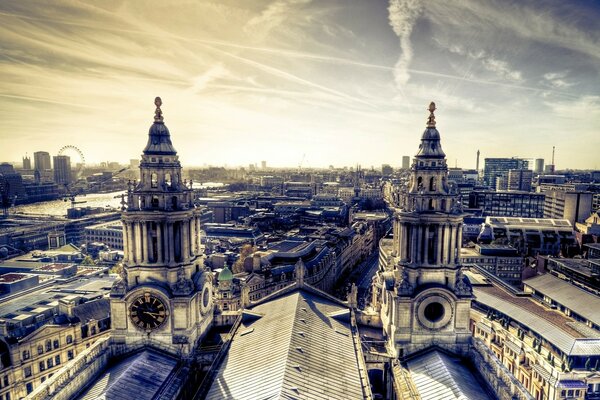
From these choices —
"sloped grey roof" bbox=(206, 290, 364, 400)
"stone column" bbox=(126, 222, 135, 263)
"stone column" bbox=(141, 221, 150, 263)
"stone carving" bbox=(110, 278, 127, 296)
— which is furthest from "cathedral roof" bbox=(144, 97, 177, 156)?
"sloped grey roof" bbox=(206, 290, 364, 400)

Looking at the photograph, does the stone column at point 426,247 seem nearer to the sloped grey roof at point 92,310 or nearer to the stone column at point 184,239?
the stone column at point 184,239

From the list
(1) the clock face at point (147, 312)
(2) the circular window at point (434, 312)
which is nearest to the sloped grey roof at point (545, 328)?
(2) the circular window at point (434, 312)

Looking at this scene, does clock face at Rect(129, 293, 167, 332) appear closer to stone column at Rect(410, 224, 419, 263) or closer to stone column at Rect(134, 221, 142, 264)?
stone column at Rect(134, 221, 142, 264)

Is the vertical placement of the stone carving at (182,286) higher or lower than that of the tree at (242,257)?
higher

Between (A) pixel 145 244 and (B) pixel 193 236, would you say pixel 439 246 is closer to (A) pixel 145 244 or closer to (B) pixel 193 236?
(B) pixel 193 236

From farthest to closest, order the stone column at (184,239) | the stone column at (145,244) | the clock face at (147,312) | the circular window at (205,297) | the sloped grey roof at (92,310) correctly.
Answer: the sloped grey roof at (92,310) < the circular window at (205,297) < the stone column at (184,239) < the clock face at (147,312) < the stone column at (145,244)

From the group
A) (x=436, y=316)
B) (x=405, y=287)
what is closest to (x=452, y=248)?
(x=405, y=287)
